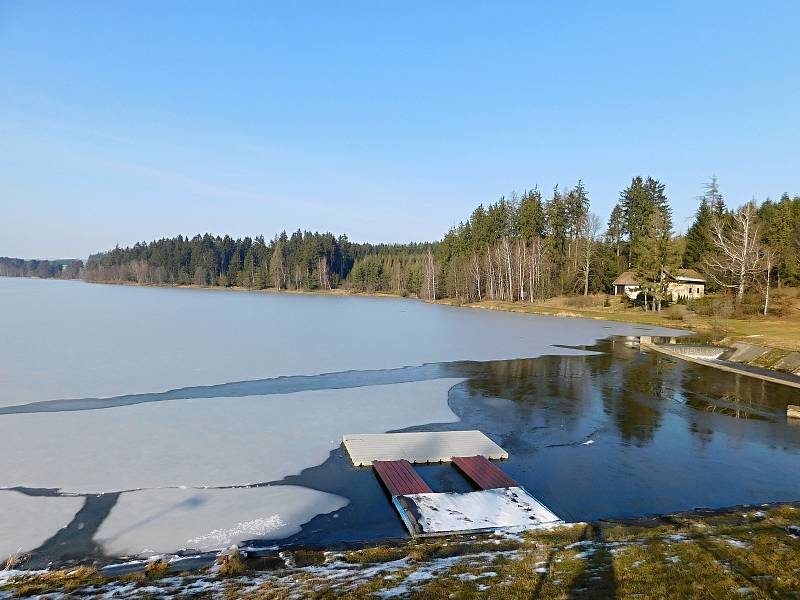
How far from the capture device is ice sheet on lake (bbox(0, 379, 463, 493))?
10.9 m

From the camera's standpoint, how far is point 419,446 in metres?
13.3

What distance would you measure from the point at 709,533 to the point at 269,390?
48.9 feet

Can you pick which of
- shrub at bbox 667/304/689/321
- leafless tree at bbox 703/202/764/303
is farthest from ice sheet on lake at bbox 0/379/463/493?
leafless tree at bbox 703/202/764/303

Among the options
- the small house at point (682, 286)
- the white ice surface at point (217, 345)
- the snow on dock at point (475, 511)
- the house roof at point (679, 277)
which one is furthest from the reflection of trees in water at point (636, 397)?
the house roof at point (679, 277)

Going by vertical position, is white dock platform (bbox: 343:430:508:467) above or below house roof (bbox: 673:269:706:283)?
below

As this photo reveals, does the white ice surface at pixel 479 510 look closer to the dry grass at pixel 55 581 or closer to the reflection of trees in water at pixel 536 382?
the dry grass at pixel 55 581

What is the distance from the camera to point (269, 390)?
19.3 meters

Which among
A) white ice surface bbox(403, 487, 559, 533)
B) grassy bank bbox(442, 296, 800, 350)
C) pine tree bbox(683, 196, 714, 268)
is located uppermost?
pine tree bbox(683, 196, 714, 268)

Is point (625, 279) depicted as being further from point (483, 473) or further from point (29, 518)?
point (29, 518)

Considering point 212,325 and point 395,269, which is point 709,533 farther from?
point 395,269

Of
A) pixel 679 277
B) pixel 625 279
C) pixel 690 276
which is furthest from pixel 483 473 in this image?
pixel 690 276

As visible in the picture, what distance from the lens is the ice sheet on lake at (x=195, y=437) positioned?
1088 centimetres

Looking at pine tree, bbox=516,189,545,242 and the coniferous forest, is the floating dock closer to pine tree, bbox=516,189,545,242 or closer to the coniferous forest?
the coniferous forest

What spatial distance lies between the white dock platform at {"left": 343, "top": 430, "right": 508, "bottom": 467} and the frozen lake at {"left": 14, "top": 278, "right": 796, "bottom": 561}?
0.49 meters
